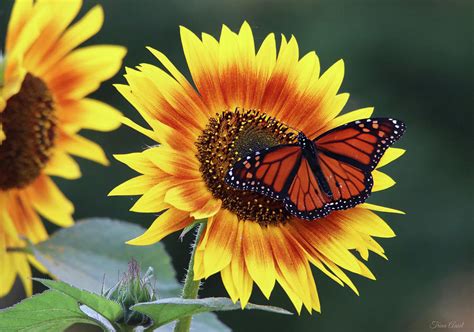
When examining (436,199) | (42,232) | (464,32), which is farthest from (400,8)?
(42,232)

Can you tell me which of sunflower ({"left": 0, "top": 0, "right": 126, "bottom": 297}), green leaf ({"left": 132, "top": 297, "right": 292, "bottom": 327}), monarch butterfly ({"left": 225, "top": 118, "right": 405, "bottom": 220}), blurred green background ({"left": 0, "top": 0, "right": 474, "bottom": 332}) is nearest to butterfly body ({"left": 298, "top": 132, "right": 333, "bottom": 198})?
monarch butterfly ({"left": 225, "top": 118, "right": 405, "bottom": 220})

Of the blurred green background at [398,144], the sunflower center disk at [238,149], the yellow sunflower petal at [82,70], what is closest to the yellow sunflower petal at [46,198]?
the yellow sunflower petal at [82,70]

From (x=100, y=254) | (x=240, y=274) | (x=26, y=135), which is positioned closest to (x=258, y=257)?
(x=240, y=274)

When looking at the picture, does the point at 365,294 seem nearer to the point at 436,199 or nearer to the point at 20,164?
the point at 436,199

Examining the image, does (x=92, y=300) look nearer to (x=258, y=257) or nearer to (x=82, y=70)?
(x=258, y=257)

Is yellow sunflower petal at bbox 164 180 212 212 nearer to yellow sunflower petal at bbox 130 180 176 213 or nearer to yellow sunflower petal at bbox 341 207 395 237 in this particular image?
yellow sunflower petal at bbox 130 180 176 213

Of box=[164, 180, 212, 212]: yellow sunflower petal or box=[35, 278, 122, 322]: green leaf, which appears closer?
box=[35, 278, 122, 322]: green leaf

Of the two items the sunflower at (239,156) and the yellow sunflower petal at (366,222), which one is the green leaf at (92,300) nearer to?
the sunflower at (239,156)
